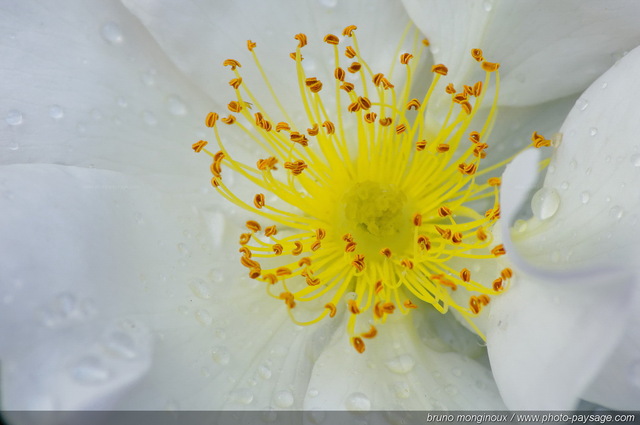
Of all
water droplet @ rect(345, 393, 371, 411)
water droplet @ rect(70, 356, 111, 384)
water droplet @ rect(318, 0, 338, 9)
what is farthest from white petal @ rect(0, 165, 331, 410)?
water droplet @ rect(318, 0, 338, 9)

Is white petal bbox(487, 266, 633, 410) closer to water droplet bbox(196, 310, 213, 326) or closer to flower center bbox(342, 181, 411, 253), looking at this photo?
flower center bbox(342, 181, 411, 253)

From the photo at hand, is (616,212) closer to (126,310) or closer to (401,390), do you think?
(401,390)

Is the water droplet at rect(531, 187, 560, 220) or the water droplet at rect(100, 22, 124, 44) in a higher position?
the water droplet at rect(100, 22, 124, 44)

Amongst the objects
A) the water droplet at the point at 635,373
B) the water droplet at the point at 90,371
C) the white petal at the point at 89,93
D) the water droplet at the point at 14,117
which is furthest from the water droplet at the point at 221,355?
the water droplet at the point at 635,373

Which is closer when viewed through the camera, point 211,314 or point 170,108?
point 211,314

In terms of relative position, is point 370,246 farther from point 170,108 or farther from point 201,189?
point 170,108

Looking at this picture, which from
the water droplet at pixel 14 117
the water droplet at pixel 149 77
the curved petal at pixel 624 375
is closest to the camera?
the curved petal at pixel 624 375

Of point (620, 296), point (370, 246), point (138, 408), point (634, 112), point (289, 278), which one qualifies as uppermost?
point (634, 112)

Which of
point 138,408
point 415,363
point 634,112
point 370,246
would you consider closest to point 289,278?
point 370,246

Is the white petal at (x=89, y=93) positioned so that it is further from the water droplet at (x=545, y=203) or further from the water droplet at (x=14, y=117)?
the water droplet at (x=545, y=203)
